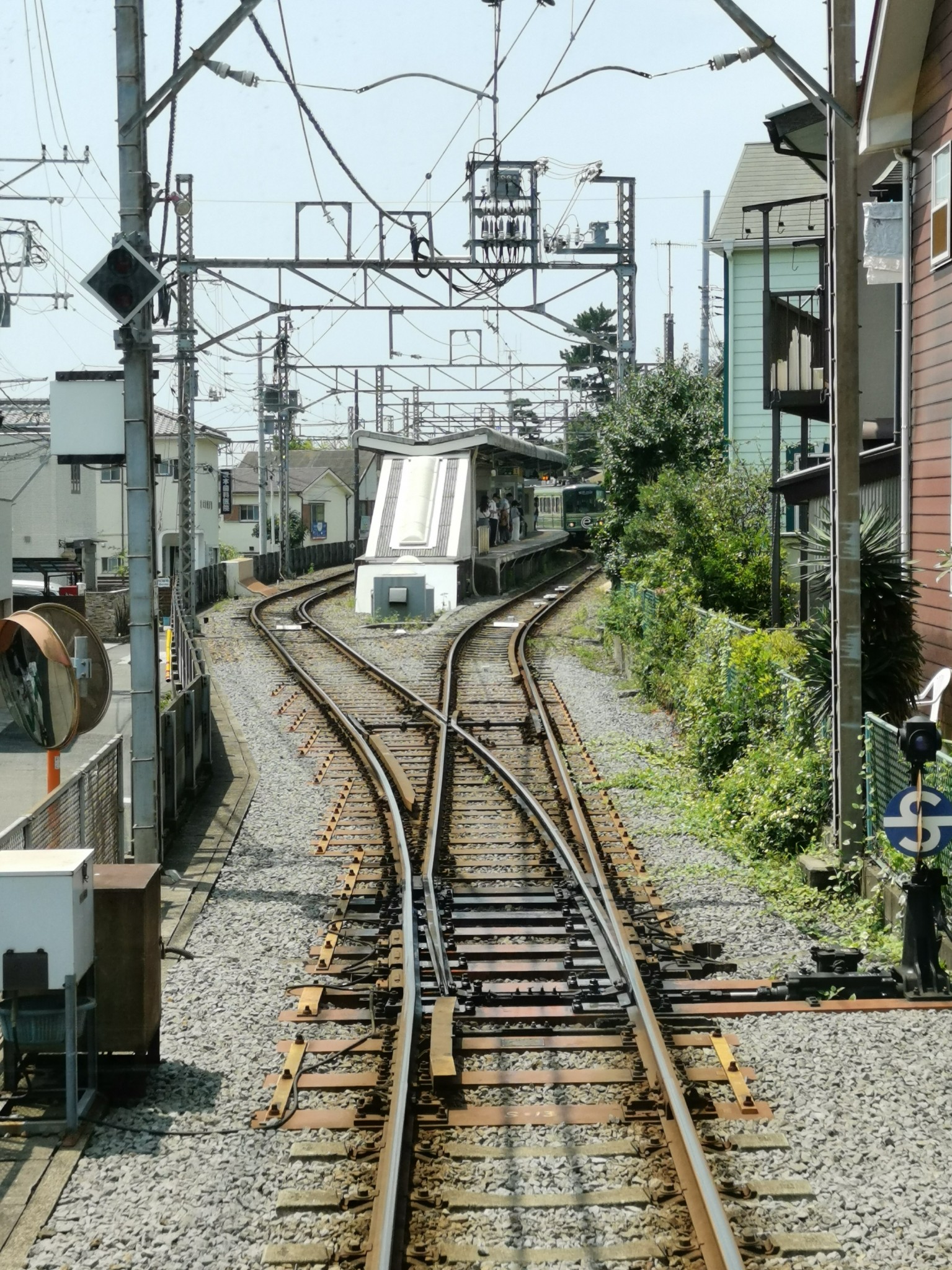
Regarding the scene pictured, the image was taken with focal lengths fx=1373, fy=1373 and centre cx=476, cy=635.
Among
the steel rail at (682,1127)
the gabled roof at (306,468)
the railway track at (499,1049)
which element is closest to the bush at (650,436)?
the railway track at (499,1049)

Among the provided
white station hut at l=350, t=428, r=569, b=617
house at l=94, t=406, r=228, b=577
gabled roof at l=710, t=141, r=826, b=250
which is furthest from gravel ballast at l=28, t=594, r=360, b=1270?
house at l=94, t=406, r=228, b=577

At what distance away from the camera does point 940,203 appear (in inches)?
451

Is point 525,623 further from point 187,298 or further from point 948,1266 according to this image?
point 948,1266

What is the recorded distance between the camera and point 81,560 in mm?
40875

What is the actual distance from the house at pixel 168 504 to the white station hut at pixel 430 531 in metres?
7.65

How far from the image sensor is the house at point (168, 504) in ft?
148

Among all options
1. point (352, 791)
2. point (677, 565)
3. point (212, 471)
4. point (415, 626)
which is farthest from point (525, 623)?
point (212, 471)

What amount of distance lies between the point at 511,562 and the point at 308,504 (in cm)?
→ 3595

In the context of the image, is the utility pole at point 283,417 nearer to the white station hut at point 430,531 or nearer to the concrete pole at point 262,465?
the concrete pole at point 262,465

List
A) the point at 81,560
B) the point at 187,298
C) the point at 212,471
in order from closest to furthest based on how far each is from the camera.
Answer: the point at 187,298 → the point at 81,560 → the point at 212,471

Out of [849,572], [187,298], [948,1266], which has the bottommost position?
[948,1266]

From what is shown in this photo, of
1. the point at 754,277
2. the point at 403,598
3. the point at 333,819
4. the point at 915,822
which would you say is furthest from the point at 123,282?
the point at 754,277

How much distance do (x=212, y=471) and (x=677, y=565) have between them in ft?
129

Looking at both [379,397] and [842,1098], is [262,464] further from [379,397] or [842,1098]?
[842,1098]
